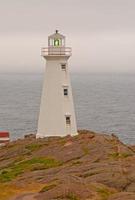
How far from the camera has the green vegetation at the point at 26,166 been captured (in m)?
29.4

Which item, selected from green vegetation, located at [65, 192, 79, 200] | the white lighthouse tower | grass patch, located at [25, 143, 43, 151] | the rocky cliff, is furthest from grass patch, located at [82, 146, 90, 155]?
green vegetation, located at [65, 192, 79, 200]

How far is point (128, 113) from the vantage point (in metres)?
130

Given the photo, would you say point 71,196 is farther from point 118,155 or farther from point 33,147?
point 33,147

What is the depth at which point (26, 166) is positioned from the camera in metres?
31.7

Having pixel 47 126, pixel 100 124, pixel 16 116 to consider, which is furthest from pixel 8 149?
pixel 16 116

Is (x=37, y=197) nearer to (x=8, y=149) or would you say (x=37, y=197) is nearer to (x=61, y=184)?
(x=61, y=184)

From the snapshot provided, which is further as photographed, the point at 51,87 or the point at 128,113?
the point at 128,113

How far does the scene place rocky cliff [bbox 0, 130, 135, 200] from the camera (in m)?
21.4

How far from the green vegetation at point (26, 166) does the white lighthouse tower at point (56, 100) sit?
929 centimetres

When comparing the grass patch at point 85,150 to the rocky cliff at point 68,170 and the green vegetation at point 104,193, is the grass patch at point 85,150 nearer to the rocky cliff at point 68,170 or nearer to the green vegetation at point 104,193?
the rocky cliff at point 68,170

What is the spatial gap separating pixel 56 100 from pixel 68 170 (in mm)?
15887

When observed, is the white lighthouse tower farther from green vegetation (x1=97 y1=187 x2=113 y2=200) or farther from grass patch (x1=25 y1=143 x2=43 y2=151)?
green vegetation (x1=97 y1=187 x2=113 y2=200)

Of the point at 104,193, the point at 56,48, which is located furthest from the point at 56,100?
the point at 104,193

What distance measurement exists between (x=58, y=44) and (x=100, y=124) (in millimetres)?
59873
